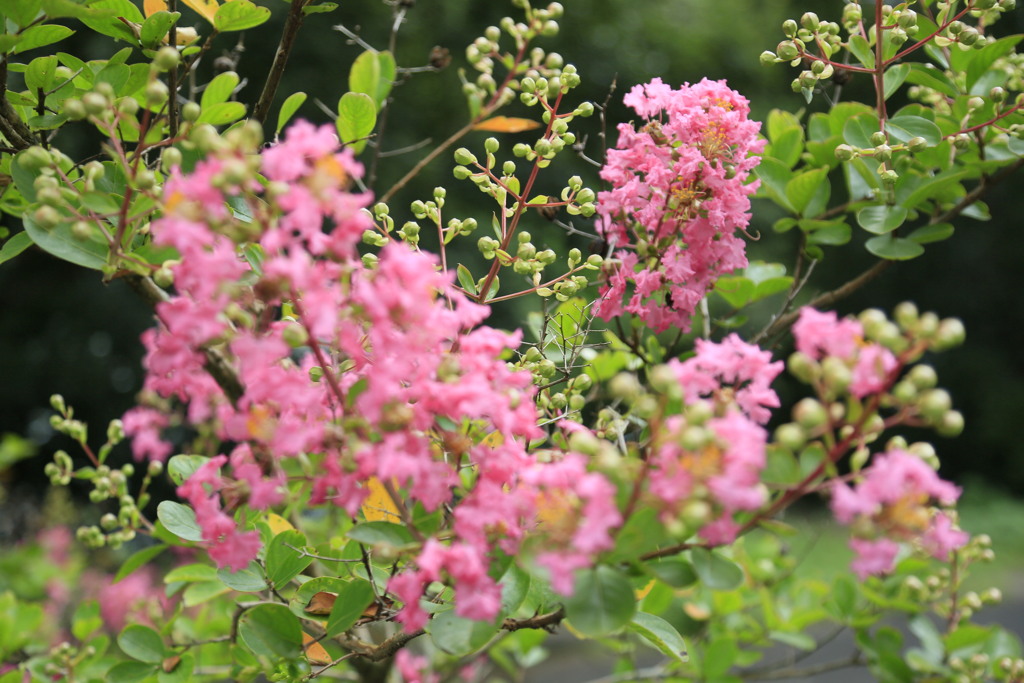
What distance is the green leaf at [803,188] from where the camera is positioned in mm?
1104

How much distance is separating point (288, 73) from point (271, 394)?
14.9 feet

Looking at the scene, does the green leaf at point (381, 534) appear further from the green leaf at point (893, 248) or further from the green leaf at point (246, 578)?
the green leaf at point (893, 248)

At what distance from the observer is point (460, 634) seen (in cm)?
63

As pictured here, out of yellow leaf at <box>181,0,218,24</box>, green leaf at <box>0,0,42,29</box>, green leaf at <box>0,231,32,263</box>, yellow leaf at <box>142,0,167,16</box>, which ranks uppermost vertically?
yellow leaf at <box>181,0,218,24</box>

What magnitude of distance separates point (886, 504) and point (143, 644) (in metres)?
0.91

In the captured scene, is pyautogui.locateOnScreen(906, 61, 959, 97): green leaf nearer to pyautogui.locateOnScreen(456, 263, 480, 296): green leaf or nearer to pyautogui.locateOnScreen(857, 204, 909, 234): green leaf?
pyautogui.locateOnScreen(857, 204, 909, 234): green leaf

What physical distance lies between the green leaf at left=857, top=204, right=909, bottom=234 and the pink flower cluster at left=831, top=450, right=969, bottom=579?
1.98ft

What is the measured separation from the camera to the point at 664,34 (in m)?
6.23

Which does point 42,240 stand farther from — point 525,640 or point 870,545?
point 525,640

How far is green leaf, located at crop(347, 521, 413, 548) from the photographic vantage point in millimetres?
624

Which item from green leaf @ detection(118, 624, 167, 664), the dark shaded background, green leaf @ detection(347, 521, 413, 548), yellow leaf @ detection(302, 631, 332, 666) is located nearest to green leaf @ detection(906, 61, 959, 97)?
green leaf @ detection(347, 521, 413, 548)

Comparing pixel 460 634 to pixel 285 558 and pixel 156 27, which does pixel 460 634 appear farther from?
pixel 156 27

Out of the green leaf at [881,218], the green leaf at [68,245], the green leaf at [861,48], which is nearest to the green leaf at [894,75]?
the green leaf at [861,48]

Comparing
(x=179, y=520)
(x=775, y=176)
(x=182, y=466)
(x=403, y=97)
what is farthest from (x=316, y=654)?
(x=403, y=97)
